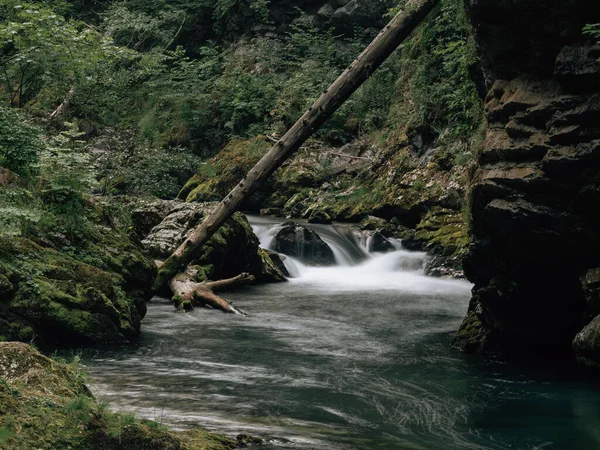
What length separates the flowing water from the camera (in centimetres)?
494

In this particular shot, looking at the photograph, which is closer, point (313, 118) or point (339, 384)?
point (339, 384)

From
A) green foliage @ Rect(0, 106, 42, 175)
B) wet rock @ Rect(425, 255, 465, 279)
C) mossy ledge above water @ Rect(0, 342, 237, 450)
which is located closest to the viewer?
mossy ledge above water @ Rect(0, 342, 237, 450)

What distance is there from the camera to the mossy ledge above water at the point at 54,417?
2701 mm

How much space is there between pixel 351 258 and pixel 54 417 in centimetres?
1337

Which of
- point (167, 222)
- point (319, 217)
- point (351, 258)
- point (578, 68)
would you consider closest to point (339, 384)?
point (578, 68)

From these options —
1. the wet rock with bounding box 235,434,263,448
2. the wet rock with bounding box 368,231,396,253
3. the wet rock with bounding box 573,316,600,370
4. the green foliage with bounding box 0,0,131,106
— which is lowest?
the wet rock with bounding box 235,434,263,448

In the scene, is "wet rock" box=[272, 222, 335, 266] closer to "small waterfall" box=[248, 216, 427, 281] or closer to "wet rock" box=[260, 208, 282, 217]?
"small waterfall" box=[248, 216, 427, 281]

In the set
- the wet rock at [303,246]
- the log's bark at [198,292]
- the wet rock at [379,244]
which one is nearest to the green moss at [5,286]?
the log's bark at [198,292]

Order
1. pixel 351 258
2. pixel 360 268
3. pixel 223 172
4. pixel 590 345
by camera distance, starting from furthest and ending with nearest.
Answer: pixel 223 172 < pixel 351 258 < pixel 360 268 < pixel 590 345

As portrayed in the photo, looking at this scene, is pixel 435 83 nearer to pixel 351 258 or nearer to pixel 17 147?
pixel 351 258

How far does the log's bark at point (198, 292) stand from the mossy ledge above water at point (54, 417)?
6.75 metres

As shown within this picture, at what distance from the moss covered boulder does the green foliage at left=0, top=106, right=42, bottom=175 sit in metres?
1.06

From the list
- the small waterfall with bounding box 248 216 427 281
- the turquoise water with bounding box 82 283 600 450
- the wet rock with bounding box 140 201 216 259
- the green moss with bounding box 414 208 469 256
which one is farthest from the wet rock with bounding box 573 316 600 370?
the small waterfall with bounding box 248 216 427 281

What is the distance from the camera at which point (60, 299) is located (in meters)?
6.80
